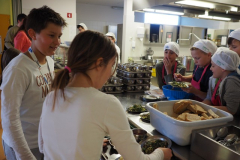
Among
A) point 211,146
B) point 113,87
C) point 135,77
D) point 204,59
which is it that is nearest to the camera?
point 211,146

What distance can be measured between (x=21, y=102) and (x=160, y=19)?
5.58 metres

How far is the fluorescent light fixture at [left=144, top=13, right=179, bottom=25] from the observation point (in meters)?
5.84

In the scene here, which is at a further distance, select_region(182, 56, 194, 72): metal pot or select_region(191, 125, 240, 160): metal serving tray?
select_region(182, 56, 194, 72): metal pot

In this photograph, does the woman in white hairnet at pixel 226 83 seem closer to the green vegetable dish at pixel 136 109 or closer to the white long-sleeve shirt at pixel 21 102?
the green vegetable dish at pixel 136 109

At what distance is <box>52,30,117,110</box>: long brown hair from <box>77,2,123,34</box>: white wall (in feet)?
22.9

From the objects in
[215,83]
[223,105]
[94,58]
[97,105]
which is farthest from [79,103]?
[215,83]

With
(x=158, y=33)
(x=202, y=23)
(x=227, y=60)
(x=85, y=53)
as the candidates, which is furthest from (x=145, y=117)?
(x=202, y=23)

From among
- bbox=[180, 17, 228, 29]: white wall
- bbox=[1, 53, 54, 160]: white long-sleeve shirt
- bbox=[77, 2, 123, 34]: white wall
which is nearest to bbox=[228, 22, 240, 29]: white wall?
bbox=[180, 17, 228, 29]: white wall

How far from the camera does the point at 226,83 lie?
4.90ft

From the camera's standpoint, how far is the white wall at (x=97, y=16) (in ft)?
24.3

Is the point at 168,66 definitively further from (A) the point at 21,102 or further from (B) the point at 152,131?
(A) the point at 21,102

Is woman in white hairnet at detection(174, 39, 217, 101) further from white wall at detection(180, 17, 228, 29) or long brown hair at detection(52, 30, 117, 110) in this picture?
white wall at detection(180, 17, 228, 29)

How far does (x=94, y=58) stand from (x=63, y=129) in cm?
30

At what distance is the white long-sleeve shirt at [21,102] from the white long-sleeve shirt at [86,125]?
15.1 inches
